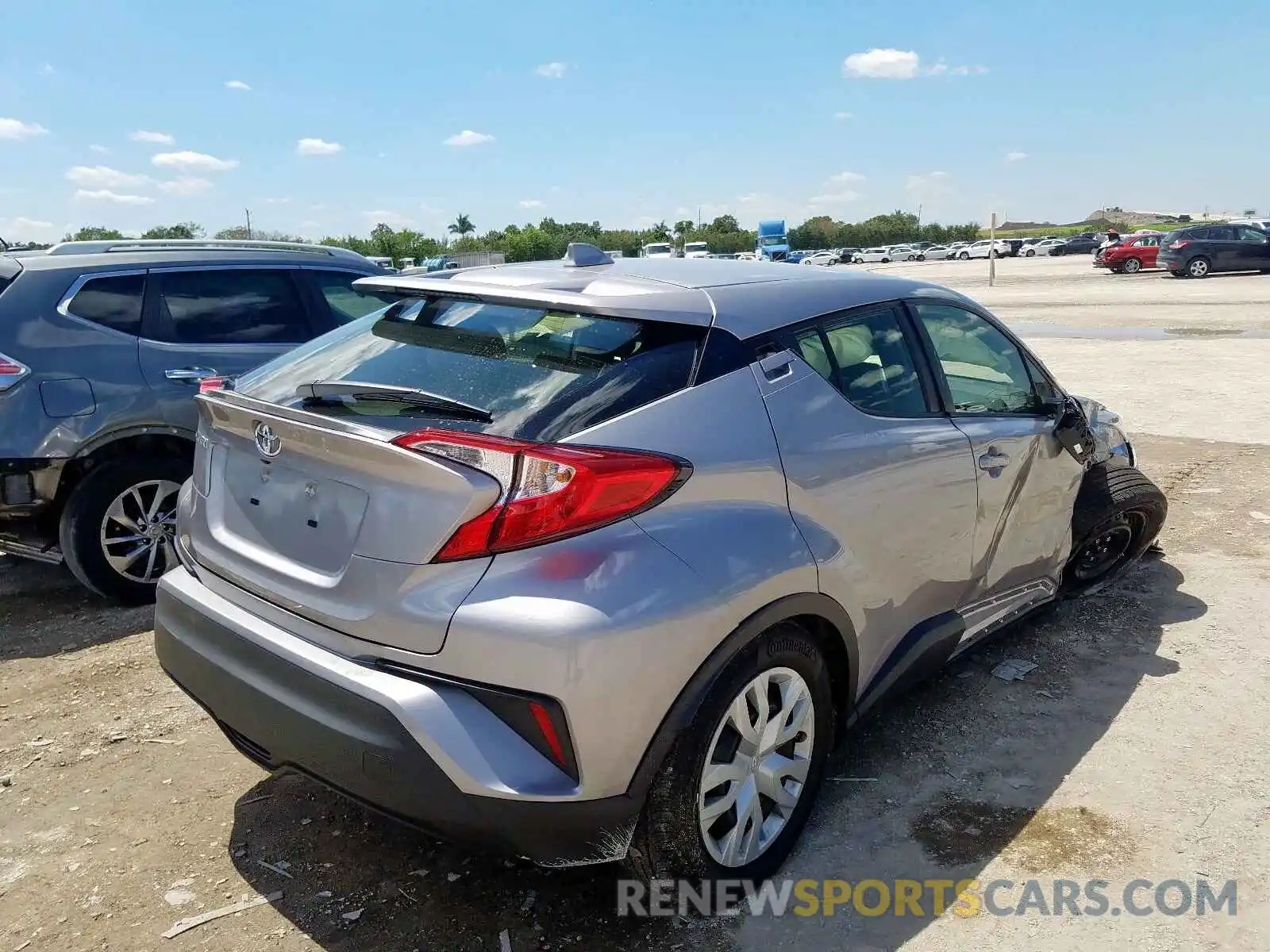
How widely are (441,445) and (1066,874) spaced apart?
2.16 m

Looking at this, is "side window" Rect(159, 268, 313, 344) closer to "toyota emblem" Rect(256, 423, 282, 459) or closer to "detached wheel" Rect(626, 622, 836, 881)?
"toyota emblem" Rect(256, 423, 282, 459)

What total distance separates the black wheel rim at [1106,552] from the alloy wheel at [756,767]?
2556 millimetres

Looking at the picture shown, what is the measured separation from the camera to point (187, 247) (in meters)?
5.65

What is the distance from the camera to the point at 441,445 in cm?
220

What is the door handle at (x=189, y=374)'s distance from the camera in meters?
4.96

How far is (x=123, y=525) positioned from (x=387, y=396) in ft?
10.3

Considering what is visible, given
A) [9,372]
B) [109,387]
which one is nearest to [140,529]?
[109,387]

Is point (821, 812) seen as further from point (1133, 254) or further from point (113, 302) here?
point (1133, 254)

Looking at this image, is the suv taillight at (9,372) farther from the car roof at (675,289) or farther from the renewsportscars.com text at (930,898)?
the renewsportscars.com text at (930,898)

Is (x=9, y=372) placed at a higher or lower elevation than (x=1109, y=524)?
higher

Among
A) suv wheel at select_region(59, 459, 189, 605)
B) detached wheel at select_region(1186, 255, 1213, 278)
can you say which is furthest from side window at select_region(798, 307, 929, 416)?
detached wheel at select_region(1186, 255, 1213, 278)

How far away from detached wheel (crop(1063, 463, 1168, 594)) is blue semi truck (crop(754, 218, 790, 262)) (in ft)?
182

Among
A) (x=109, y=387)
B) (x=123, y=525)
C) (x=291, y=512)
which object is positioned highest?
(x=109, y=387)

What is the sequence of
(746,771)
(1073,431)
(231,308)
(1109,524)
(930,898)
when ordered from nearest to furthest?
(746,771), (930,898), (1073,431), (1109,524), (231,308)
